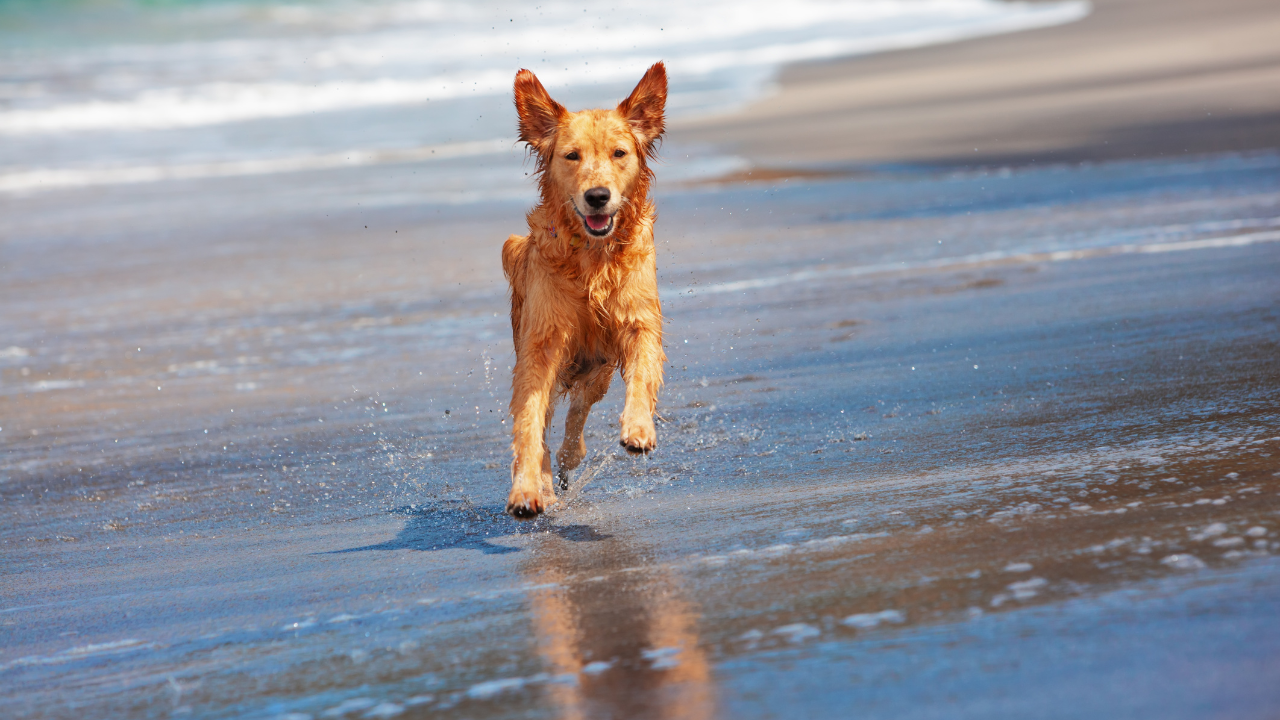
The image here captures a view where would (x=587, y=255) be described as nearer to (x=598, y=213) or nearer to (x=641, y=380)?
(x=598, y=213)

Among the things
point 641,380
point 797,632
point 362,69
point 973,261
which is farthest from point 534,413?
point 362,69

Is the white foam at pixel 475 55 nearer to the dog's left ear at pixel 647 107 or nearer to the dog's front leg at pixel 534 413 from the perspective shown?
the dog's left ear at pixel 647 107

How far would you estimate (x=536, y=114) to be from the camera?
16.5 ft

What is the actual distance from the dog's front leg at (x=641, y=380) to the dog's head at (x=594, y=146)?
415 mm

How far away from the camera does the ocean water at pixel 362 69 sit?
17859 millimetres

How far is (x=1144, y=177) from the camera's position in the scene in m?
10.0

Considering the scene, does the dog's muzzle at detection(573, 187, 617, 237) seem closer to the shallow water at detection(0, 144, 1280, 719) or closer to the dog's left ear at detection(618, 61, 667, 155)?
the dog's left ear at detection(618, 61, 667, 155)

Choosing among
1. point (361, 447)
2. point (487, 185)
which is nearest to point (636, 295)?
point (361, 447)

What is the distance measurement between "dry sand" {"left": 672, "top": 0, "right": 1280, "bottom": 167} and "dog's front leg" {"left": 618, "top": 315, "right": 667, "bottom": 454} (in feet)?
24.5

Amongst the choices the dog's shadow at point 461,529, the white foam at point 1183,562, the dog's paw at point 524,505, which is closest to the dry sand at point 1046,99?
the dog's shadow at point 461,529

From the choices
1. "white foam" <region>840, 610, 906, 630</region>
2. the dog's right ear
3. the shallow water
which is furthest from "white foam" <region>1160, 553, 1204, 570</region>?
the dog's right ear

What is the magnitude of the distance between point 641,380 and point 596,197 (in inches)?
26.8

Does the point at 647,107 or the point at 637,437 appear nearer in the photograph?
the point at 637,437

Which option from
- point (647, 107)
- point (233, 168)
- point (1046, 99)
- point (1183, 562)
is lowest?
point (1183, 562)
